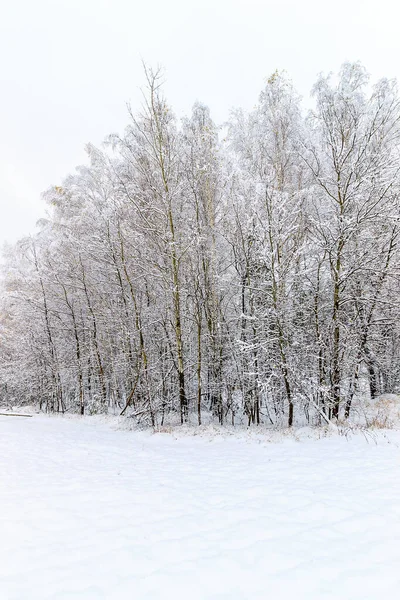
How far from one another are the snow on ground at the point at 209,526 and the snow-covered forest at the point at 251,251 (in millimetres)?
2760

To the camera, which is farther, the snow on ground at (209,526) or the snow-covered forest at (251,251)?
the snow-covered forest at (251,251)

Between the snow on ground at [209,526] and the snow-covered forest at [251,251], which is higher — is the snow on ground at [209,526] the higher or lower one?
the lower one

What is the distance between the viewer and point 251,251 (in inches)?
413

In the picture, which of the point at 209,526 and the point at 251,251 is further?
the point at 251,251

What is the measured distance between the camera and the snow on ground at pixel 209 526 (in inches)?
96.9

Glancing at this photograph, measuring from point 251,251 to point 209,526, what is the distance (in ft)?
27.6

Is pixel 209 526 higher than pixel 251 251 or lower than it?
lower

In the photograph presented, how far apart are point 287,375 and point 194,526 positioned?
5.43 m

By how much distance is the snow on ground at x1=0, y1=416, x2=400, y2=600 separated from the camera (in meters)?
2.46

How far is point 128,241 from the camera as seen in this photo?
11.7 m

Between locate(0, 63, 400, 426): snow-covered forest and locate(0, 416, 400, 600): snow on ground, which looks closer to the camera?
locate(0, 416, 400, 600): snow on ground

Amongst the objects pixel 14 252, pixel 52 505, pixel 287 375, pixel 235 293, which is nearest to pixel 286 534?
pixel 52 505

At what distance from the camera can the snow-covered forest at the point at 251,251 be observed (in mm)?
8469

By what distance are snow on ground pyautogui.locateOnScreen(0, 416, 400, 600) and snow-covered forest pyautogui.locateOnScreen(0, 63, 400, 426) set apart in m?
2.76
